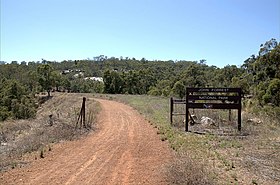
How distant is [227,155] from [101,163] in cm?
415

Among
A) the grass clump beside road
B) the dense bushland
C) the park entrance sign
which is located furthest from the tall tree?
the park entrance sign

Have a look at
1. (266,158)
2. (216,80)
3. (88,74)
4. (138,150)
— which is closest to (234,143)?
(266,158)

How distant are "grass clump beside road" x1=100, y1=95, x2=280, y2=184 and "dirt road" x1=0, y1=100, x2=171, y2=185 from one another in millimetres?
596

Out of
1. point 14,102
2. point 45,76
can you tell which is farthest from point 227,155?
point 45,76

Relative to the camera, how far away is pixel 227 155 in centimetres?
1098

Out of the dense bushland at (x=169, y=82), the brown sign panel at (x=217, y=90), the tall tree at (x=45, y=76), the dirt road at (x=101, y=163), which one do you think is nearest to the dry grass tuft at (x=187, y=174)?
the dirt road at (x=101, y=163)

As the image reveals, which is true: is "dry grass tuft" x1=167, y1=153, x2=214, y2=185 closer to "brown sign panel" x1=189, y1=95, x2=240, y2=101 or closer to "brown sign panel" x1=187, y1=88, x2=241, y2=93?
"brown sign panel" x1=189, y1=95, x2=240, y2=101

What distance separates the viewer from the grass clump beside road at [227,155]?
823cm

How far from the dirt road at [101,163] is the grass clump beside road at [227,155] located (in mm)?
596

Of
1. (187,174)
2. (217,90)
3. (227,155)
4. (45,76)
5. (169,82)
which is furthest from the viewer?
(169,82)

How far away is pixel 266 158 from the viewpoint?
35.0ft

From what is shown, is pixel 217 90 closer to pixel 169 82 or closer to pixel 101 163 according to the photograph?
pixel 101 163

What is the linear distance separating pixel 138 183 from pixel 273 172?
374 cm

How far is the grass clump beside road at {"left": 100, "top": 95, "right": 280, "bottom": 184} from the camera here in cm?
823
